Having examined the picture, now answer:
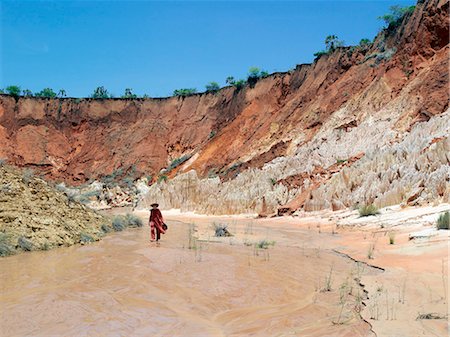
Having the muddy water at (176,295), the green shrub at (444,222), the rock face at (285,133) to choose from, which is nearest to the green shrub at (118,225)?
the muddy water at (176,295)

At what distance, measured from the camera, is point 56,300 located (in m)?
5.65

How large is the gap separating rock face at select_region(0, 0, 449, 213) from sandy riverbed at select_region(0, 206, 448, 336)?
297 inches

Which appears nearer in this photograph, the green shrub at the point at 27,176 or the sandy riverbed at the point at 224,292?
the sandy riverbed at the point at 224,292

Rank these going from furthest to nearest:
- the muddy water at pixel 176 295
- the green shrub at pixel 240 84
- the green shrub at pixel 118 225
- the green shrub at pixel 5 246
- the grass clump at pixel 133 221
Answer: the green shrub at pixel 240 84, the grass clump at pixel 133 221, the green shrub at pixel 118 225, the green shrub at pixel 5 246, the muddy water at pixel 176 295

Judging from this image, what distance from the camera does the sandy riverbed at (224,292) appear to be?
4742mm

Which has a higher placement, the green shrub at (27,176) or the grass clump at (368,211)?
the green shrub at (27,176)

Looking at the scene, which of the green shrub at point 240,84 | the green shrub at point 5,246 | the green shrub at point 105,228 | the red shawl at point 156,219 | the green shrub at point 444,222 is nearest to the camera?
the green shrub at point 444,222

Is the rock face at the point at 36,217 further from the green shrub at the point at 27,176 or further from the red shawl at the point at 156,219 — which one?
the red shawl at the point at 156,219

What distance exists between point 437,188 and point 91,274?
1162cm

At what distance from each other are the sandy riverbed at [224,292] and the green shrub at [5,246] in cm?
28

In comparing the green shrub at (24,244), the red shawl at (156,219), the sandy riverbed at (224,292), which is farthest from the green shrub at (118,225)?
the sandy riverbed at (224,292)

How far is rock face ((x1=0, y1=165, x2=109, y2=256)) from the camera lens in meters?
10.9

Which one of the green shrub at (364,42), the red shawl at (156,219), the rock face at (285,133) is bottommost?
the red shawl at (156,219)

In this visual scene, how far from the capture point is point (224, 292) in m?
6.25
